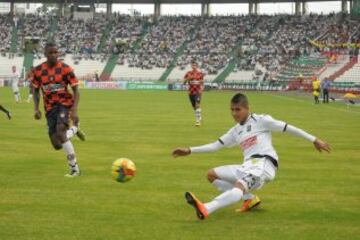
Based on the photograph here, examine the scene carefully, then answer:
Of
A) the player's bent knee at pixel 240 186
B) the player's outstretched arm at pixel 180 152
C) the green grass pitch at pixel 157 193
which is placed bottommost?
the green grass pitch at pixel 157 193

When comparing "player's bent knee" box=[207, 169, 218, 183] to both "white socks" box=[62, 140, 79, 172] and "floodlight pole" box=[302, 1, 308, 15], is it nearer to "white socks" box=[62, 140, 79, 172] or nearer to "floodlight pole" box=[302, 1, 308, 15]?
"white socks" box=[62, 140, 79, 172]

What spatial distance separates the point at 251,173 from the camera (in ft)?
31.0

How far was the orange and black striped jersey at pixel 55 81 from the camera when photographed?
13375 mm

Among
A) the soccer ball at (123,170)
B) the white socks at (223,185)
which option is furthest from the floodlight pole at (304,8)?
the white socks at (223,185)

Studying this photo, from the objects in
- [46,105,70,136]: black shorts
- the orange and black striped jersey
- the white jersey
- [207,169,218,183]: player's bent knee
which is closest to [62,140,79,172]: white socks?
[46,105,70,136]: black shorts

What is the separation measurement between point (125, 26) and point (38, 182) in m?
80.7

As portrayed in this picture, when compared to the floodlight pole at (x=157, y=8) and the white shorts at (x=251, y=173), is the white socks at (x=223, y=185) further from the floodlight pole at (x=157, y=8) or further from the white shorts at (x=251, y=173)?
the floodlight pole at (x=157, y=8)

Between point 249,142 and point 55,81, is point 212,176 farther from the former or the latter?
point 55,81

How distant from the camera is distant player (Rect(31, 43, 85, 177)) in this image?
43.7 feet

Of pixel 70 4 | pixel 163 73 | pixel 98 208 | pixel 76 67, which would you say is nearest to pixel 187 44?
pixel 163 73

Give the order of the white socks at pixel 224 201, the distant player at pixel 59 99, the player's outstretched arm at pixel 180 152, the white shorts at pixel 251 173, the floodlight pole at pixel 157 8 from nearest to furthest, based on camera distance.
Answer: the white socks at pixel 224 201
the white shorts at pixel 251 173
the player's outstretched arm at pixel 180 152
the distant player at pixel 59 99
the floodlight pole at pixel 157 8

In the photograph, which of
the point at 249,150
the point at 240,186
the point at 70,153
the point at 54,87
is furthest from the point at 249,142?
the point at 54,87

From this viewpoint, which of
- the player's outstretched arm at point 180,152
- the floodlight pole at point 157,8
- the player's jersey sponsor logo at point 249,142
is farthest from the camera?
the floodlight pole at point 157,8

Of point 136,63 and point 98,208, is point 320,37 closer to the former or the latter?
point 136,63
